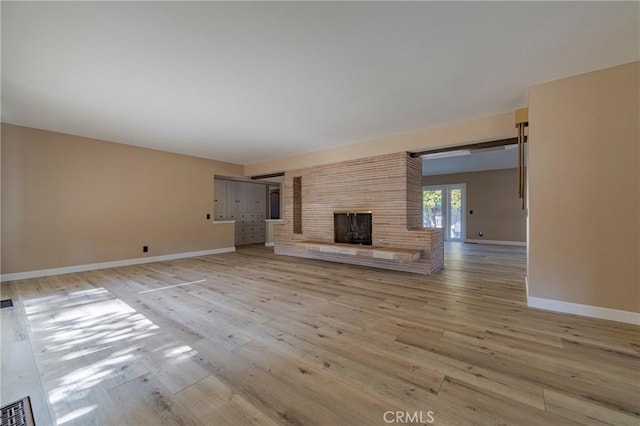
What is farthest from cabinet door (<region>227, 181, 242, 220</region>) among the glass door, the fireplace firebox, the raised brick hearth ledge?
the glass door

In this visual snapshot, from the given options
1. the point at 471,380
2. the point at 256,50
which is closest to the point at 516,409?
the point at 471,380

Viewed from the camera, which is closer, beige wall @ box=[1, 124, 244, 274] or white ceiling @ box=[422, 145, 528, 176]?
beige wall @ box=[1, 124, 244, 274]

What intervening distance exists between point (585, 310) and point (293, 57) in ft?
12.3

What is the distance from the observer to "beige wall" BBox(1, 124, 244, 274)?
159 inches

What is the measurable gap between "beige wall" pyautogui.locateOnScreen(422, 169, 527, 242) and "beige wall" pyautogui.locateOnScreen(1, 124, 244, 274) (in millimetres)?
8581

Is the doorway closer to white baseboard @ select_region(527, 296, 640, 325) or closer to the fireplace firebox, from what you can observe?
the fireplace firebox

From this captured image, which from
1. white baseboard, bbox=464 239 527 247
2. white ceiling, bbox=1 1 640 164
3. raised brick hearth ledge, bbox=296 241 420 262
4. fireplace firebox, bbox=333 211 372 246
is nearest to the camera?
white ceiling, bbox=1 1 640 164

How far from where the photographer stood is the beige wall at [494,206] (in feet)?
26.3

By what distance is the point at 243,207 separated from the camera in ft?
27.7

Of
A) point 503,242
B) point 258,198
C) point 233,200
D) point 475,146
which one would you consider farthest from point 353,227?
point 503,242

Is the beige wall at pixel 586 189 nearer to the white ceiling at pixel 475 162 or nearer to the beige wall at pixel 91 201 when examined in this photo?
the white ceiling at pixel 475 162

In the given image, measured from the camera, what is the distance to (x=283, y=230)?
21.0 feet

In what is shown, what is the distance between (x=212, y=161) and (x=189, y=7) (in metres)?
5.29

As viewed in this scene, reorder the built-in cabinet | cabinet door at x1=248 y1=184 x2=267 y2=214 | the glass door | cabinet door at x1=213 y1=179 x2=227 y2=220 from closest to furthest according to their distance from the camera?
cabinet door at x1=213 y1=179 x2=227 y2=220 → the built-in cabinet → cabinet door at x1=248 y1=184 x2=267 y2=214 → the glass door
